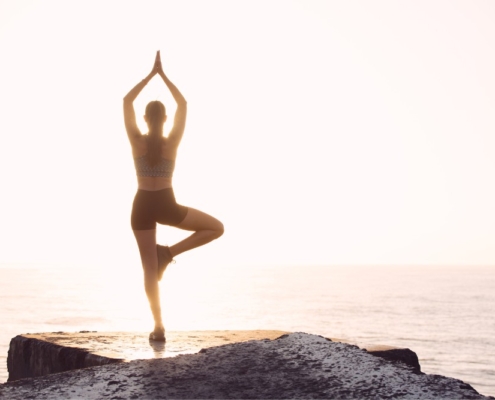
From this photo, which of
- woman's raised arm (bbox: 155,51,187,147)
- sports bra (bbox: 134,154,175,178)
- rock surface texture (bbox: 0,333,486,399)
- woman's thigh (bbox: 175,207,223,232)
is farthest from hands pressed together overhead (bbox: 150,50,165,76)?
rock surface texture (bbox: 0,333,486,399)

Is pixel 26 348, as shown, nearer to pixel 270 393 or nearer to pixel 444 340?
pixel 270 393

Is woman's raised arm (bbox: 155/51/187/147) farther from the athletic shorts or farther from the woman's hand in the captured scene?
the athletic shorts

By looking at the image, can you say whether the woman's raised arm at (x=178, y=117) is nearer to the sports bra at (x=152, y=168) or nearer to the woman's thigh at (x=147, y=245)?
the sports bra at (x=152, y=168)

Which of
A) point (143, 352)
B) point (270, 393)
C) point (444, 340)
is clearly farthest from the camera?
point (444, 340)

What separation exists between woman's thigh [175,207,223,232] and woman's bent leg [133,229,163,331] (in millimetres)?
285

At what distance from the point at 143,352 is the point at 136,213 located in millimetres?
1197

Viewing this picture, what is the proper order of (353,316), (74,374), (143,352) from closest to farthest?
(74,374)
(143,352)
(353,316)

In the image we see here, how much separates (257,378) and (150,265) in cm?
246

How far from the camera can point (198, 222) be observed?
264 inches

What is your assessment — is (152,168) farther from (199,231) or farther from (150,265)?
(150,265)

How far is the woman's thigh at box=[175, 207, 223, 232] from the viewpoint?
261 inches

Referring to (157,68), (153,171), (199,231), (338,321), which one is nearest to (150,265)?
(199,231)

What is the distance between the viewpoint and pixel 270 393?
Result: 13.6ft

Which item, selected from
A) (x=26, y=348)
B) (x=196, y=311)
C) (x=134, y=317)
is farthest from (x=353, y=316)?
(x=26, y=348)
